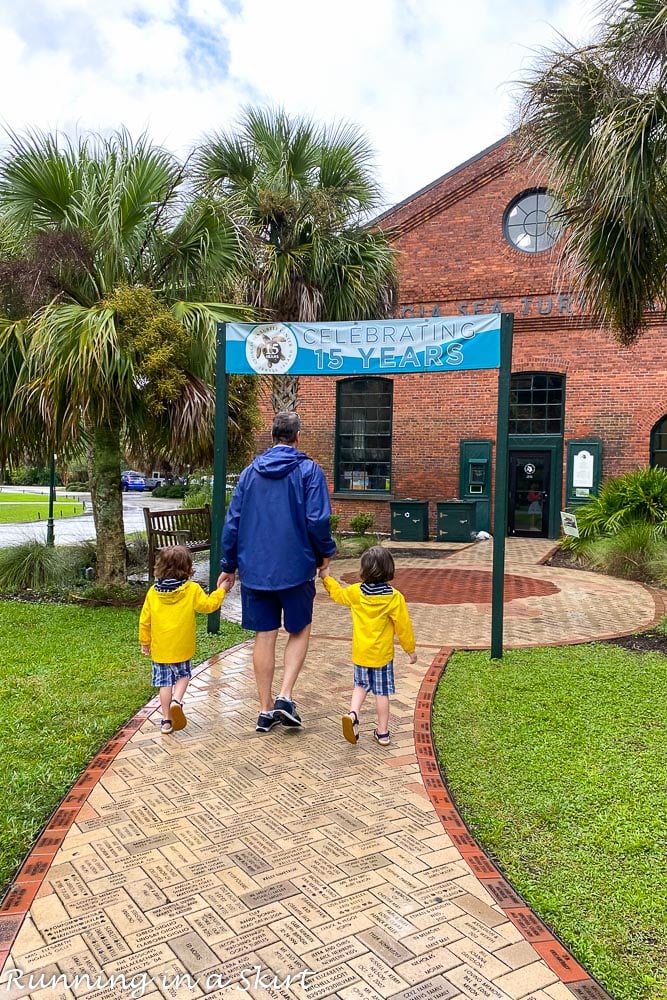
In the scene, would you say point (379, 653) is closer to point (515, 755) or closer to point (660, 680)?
point (515, 755)

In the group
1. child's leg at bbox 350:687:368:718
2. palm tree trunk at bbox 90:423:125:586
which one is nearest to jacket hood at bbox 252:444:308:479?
child's leg at bbox 350:687:368:718

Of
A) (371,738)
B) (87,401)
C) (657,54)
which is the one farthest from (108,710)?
(657,54)

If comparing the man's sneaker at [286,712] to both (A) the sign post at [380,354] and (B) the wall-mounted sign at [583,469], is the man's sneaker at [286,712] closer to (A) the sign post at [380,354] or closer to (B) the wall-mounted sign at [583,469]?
(A) the sign post at [380,354]

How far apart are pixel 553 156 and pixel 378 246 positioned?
627 cm

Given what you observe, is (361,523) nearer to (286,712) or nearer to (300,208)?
(300,208)

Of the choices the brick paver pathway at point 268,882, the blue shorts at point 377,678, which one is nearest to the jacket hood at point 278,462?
the blue shorts at point 377,678

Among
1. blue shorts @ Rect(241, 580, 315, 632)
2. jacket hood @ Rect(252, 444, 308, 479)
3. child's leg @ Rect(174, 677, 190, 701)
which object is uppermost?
jacket hood @ Rect(252, 444, 308, 479)

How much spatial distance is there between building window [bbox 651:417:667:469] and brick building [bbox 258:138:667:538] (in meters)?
0.02

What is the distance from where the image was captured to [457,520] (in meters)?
15.3

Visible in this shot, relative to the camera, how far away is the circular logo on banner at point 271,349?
21.0 feet

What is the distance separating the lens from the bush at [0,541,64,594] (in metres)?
9.11

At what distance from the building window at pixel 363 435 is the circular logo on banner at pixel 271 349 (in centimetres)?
1056

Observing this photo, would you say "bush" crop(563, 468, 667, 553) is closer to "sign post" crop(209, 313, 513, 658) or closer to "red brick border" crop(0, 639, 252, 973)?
"sign post" crop(209, 313, 513, 658)

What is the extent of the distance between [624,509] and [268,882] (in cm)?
1088
